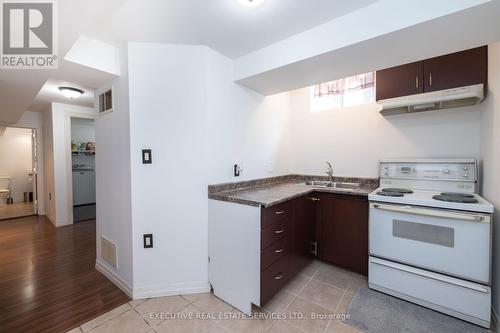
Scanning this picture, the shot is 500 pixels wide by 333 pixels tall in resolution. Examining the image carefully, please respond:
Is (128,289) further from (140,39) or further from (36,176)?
(36,176)

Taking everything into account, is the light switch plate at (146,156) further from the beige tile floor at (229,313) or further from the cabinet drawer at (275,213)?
the beige tile floor at (229,313)

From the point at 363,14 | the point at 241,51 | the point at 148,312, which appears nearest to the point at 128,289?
the point at 148,312

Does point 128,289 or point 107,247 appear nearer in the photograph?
point 128,289

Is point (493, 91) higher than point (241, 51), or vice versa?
point (241, 51)

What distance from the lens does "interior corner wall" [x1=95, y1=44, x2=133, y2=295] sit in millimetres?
1931

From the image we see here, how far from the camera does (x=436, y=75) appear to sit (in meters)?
1.98

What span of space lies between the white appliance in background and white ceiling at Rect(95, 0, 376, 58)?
1.65 metres

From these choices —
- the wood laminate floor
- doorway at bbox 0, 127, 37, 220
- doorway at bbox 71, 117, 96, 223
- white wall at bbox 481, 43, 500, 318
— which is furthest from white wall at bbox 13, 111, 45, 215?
white wall at bbox 481, 43, 500, 318

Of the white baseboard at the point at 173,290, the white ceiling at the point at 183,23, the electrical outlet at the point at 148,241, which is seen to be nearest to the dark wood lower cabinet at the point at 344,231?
the white baseboard at the point at 173,290

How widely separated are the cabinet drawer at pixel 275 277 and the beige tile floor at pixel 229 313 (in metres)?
0.15

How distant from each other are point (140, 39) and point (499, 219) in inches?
127

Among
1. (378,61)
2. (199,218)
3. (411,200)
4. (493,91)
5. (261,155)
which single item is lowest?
(199,218)

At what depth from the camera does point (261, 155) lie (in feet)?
8.98
